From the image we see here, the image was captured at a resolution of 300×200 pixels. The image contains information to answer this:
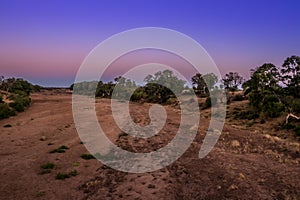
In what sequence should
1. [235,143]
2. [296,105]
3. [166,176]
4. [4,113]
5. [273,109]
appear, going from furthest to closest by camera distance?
[4,113] < [273,109] < [296,105] < [235,143] < [166,176]

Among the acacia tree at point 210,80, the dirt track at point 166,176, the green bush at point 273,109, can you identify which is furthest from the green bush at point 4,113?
the acacia tree at point 210,80

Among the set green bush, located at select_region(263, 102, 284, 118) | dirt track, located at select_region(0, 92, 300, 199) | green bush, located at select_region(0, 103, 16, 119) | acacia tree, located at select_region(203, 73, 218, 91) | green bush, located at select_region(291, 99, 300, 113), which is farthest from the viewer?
acacia tree, located at select_region(203, 73, 218, 91)

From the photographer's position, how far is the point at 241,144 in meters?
30.0

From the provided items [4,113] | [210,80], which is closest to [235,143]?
[4,113]

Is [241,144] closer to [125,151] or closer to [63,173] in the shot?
[125,151]

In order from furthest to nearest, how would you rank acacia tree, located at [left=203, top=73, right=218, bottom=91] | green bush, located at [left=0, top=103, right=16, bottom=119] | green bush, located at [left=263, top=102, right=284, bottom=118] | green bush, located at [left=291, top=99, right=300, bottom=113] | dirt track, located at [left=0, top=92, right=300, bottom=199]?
acacia tree, located at [left=203, top=73, right=218, bottom=91] → green bush, located at [left=0, top=103, right=16, bottom=119] → green bush, located at [left=291, top=99, right=300, bottom=113] → green bush, located at [left=263, top=102, right=284, bottom=118] → dirt track, located at [left=0, top=92, right=300, bottom=199]

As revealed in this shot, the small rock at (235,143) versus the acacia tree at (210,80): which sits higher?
the acacia tree at (210,80)

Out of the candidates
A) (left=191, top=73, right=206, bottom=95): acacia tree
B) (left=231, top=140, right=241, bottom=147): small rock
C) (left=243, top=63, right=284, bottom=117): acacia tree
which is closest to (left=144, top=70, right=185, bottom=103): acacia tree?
(left=191, top=73, right=206, bottom=95): acacia tree

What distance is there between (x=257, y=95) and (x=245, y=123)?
8.53 metres

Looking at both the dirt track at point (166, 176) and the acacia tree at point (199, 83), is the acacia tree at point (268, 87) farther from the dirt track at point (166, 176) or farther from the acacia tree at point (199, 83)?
the acacia tree at point (199, 83)

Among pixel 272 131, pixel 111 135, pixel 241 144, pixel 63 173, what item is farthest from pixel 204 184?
pixel 272 131

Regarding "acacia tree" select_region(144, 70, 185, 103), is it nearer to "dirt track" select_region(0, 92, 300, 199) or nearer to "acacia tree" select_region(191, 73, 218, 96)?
"acacia tree" select_region(191, 73, 218, 96)

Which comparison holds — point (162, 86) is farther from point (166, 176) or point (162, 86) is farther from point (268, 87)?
point (166, 176)

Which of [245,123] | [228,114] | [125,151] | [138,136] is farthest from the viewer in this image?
[228,114]
